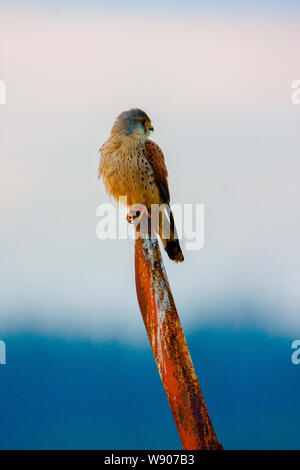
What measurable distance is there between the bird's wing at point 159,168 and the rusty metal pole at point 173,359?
181cm

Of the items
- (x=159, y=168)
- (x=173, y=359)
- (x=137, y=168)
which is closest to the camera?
(x=173, y=359)

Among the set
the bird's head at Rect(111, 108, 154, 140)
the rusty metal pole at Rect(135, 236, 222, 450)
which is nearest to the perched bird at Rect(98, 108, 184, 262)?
the bird's head at Rect(111, 108, 154, 140)

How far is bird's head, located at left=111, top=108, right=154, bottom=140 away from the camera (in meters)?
4.46

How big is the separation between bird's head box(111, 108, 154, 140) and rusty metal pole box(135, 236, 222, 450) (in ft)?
6.63

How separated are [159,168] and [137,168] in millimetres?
213

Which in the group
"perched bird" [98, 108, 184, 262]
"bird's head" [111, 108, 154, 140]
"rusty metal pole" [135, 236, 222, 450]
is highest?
"bird's head" [111, 108, 154, 140]

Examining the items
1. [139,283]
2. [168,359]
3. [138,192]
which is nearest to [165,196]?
[138,192]

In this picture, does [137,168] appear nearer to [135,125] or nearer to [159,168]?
[159,168]

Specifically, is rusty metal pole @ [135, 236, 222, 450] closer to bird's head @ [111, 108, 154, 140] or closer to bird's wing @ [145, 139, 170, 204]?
bird's wing @ [145, 139, 170, 204]

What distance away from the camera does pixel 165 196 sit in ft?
14.6

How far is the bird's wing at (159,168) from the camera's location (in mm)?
4410

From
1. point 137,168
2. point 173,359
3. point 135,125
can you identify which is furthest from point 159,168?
point 173,359

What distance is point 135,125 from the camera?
4.47 meters

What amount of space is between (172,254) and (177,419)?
182 centimetres
